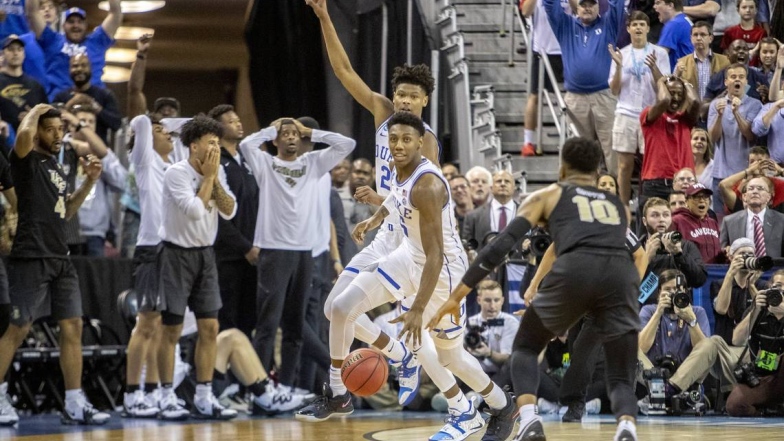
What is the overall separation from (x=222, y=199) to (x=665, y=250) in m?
4.10

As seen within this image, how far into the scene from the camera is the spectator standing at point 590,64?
1414 centimetres

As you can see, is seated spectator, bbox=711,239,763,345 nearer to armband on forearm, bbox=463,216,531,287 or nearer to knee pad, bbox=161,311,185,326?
armband on forearm, bbox=463,216,531,287

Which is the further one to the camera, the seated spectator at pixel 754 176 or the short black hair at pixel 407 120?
the seated spectator at pixel 754 176

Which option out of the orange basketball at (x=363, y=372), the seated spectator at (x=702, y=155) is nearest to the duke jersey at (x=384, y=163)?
the orange basketball at (x=363, y=372)

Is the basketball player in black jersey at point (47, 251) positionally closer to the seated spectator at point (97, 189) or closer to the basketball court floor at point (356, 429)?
the basketball court floor at point (356, 429)

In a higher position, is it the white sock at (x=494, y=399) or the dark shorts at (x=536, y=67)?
the dark shorts at (x=536, y=67)

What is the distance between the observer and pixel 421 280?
8.02 meters

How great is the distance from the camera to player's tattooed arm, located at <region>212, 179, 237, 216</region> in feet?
36.3

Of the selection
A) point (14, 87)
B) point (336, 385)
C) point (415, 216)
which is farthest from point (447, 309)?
point (14, 87)

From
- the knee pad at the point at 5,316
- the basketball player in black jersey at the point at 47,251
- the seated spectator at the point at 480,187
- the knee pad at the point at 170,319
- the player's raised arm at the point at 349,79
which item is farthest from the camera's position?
the seated spectator at the point at 480,187

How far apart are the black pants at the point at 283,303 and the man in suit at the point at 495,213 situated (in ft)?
6.44

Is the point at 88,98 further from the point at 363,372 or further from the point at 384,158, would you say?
the point at 363,372

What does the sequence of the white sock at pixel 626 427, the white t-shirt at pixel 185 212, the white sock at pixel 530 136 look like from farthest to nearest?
the white sock at pixel 530 136 < the white t-shirt at pixel 185 212 < the white sock at pixel 626 427

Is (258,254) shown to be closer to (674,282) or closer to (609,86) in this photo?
(674,282)
